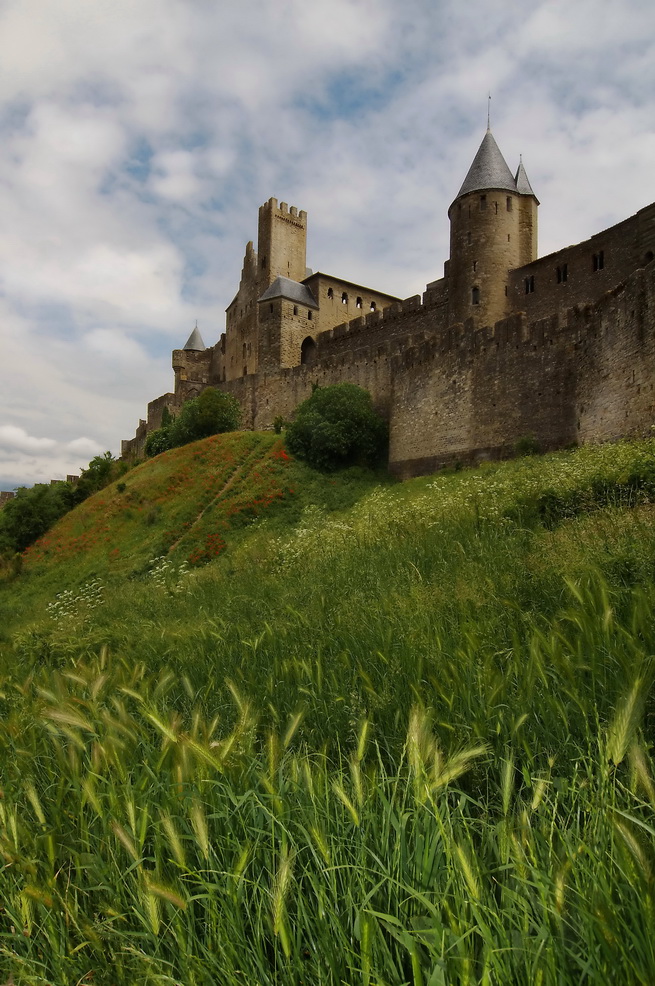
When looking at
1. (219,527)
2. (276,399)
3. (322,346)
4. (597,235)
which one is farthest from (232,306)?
(219,527)

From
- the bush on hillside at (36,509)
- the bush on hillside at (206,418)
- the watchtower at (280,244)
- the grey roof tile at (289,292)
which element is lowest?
the bush on hillside at (36,509)

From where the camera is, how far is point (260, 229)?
49.2m

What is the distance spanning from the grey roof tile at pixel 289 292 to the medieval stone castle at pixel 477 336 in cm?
11

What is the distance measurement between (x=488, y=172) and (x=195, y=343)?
115ft

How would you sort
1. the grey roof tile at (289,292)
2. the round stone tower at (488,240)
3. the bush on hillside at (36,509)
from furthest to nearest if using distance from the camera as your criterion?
1. the grey roof tile at (289,292)
2. the round stone tower at (488,240)
3. the bush on hillside at (36,509)

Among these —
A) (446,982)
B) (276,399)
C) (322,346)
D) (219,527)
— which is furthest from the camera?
(322,346)

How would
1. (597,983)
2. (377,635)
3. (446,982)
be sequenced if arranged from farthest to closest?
(377,635) < (446,982) < (597,983)

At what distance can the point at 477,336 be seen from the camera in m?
21.0

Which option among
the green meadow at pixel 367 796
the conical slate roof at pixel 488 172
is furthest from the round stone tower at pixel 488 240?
the green meadow at pixel 367 796

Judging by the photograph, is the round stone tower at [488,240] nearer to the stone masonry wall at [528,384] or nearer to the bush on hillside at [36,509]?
the stone masonry wall at [528,384]

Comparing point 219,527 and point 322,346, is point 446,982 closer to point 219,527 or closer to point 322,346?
point 219,527

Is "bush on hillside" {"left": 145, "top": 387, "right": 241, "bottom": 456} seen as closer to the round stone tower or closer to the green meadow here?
the round stone tower

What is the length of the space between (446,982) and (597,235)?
30056 mm

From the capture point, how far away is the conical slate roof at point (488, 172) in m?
30.0
